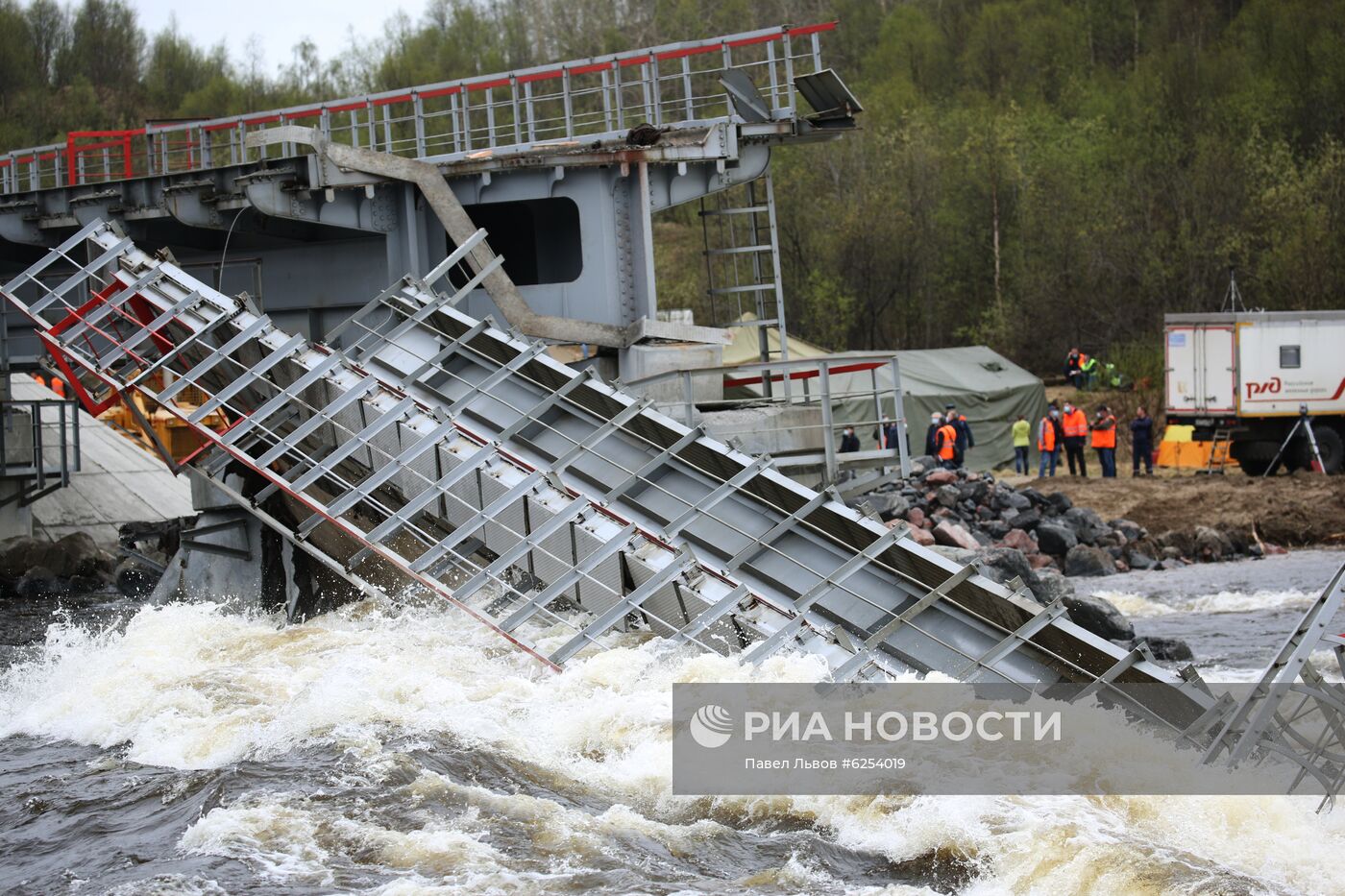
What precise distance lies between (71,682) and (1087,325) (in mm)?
37362

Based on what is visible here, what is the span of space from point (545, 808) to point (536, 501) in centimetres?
495

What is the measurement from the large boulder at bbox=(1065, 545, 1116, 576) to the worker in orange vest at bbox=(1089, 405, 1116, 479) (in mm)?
6506

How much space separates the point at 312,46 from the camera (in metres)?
74.1

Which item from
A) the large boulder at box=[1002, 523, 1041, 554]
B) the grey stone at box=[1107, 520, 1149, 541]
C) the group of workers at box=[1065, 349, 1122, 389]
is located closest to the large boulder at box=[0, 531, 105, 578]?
the large boulder at box=[1002, 523, 1041, 554]

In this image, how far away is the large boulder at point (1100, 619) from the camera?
53.9ft

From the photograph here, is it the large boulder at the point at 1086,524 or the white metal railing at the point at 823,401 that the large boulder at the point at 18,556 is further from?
the large boulder at the point at 1086,524

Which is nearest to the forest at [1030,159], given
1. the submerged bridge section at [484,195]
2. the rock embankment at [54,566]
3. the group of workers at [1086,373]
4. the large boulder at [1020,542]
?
the group of workers at [1086,373]

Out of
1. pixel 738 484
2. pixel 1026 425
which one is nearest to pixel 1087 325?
pixel 1026 425

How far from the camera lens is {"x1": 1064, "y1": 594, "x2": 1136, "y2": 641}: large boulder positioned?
647 inches

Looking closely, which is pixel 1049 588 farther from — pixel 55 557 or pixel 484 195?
pixel 55 557

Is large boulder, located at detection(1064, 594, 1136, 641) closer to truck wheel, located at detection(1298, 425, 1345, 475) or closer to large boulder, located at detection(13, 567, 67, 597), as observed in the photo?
truck wheel, located at detection(1298, 425, 1345, 475)

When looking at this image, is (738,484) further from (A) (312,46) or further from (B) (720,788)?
(A) (312,46)

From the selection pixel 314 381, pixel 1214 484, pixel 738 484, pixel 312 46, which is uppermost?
pixel 312 46

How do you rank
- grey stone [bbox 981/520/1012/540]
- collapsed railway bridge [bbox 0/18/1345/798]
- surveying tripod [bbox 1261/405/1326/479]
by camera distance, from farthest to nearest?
1. surveying tripod [bbox 1261/405/1326/479]
2. grey stone [bbox 981/520/1012/540]
3. collapsed railway bridge [bbox 0/18/1345/798]
